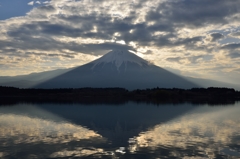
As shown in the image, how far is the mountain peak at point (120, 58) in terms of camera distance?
528ft

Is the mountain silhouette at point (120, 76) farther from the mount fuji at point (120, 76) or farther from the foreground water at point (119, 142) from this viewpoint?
the foreground water at point (119, 142)

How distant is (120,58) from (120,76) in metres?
19.6

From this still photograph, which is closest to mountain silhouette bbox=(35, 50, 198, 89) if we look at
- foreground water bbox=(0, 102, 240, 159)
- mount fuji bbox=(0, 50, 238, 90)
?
mount fuji bbox=(0, 50, 238, 90)

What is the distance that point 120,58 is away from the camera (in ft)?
540

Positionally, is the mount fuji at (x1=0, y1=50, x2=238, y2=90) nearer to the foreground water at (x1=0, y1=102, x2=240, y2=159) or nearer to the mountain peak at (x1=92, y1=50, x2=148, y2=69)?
the mountain peak at (x1=92, y1=50, x2=148, y2=69)

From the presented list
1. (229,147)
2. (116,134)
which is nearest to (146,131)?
(116,134)

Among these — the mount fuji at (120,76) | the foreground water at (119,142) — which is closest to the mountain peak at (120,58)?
the mount fuji at (120,76)

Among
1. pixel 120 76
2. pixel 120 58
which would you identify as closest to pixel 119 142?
pixel 120 76

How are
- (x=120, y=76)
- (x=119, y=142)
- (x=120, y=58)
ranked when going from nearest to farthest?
1. (x=119, y=142)
2. (x=120, y=76)
3. (x=120, y=58)

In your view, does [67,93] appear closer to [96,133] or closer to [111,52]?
[96,133]

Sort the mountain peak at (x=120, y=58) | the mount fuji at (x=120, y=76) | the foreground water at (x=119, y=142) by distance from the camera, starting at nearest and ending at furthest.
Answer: the foreground water at (x=119, y=142), the mount fuji at (x=120, y=76), the mountain peak at (x=120, y=58)

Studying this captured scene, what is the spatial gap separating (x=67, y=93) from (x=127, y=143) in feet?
212

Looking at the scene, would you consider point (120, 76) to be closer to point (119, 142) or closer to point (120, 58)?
point (120, 58)

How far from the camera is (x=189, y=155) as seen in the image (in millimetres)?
10070
